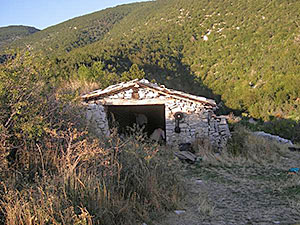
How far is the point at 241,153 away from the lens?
8664mm

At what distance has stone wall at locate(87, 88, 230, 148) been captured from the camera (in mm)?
8969

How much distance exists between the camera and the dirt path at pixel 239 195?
4.27 metres

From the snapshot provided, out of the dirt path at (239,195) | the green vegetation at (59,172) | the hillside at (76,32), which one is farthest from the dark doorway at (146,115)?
the hillside at (76,32)

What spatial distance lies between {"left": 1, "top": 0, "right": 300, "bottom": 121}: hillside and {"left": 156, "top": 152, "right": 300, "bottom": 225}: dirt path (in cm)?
778

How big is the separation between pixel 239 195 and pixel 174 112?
161 inches

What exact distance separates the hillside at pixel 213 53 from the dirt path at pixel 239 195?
25.5 ft

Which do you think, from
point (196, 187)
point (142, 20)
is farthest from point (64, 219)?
point (142, 20)

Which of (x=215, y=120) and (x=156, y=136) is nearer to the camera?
(x=215, y=120)

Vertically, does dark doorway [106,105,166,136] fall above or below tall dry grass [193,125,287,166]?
above

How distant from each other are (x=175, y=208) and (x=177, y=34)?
110 ft

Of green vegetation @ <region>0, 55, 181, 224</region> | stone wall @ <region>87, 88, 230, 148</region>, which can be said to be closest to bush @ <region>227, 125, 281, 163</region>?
stone wall @ <region>87, 88, 230, 148</region>

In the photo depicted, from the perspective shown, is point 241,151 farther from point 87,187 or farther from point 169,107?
point 87,187

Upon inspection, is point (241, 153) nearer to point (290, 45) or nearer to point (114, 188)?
point (114, 188)

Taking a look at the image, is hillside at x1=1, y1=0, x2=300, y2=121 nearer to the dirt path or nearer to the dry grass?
the dirt path
